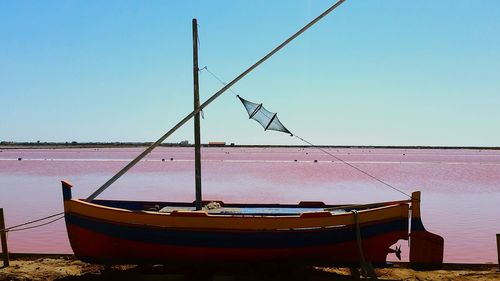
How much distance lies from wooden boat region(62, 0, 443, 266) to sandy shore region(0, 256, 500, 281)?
1.17 ft

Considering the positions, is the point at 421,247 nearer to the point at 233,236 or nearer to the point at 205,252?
the point at 233,236

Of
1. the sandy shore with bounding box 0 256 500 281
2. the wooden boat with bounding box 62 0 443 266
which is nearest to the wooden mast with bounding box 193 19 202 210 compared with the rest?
the wooden boat with bounding box 62 0 443 266

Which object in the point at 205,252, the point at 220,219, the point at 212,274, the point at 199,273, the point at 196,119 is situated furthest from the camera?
the point at 196,119

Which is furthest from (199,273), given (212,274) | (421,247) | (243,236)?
(421,247)

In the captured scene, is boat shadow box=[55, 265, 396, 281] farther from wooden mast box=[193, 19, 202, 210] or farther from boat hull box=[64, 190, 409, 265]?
wooden mast box=[193, 19, 202, 210]

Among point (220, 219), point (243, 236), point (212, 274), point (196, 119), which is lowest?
point (212, 274)

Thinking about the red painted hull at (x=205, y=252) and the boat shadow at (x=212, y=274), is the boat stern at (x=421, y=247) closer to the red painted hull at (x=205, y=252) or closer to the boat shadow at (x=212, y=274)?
the red painted hull at (x=205, y=252)

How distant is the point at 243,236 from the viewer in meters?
8.82

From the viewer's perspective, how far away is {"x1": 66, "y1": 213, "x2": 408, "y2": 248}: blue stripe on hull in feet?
29.0

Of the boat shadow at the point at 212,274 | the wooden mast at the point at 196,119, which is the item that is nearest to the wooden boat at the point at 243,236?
the boat shadow at the point at 212,274

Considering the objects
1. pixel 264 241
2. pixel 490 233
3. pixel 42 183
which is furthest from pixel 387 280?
pixel 42 183

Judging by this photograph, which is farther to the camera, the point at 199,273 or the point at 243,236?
the point at 199,273

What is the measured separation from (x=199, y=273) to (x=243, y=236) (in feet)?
4.52

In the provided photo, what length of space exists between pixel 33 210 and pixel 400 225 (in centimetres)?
1696
